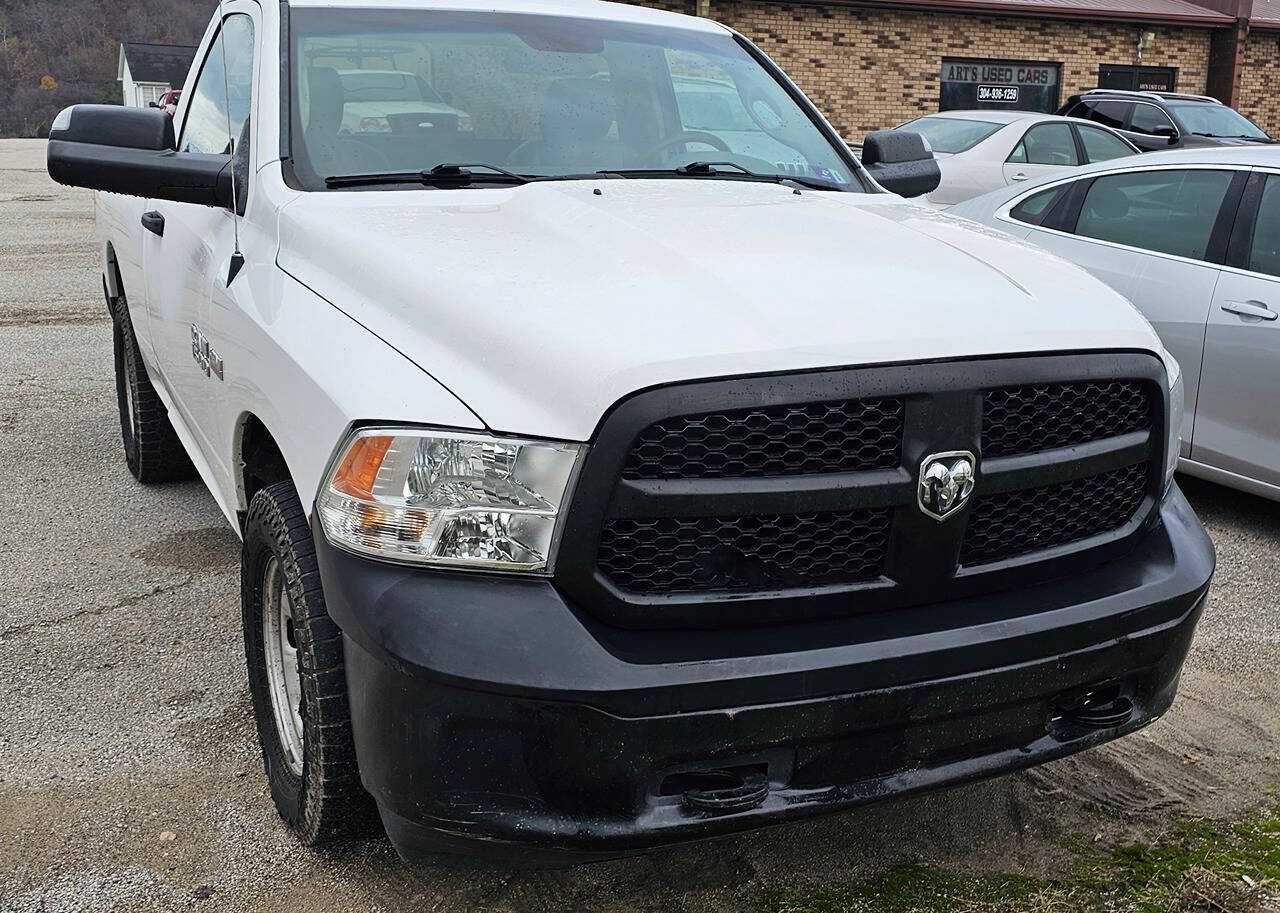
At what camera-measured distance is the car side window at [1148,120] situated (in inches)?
642

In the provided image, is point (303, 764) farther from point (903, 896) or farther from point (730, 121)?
point (730, 121)

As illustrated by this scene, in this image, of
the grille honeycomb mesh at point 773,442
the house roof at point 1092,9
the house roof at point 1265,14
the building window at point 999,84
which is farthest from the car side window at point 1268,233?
the house roof at point 1265,14

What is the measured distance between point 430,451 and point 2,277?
1142cm

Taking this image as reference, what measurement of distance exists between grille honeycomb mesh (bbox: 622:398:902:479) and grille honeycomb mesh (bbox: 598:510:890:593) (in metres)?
0.09

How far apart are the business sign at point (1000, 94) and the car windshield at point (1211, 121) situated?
253 inches

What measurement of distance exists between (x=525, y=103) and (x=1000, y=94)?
21932mm

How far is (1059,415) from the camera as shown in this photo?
94.2 inches

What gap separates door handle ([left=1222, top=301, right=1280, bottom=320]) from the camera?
4879 millimetres

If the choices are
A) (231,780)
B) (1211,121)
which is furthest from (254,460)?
(1211,121)

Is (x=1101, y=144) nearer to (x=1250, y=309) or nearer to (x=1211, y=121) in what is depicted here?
(x=1211, y=121)

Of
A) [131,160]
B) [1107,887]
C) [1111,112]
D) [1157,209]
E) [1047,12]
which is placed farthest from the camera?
[1047,12]

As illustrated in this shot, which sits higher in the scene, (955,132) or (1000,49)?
(1000,49)

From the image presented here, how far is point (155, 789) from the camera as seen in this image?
10.2 feet

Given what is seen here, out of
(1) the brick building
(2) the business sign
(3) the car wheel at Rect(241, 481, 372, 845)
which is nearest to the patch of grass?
(3) the car wheel at Rect(241, 481, 372, 845)
